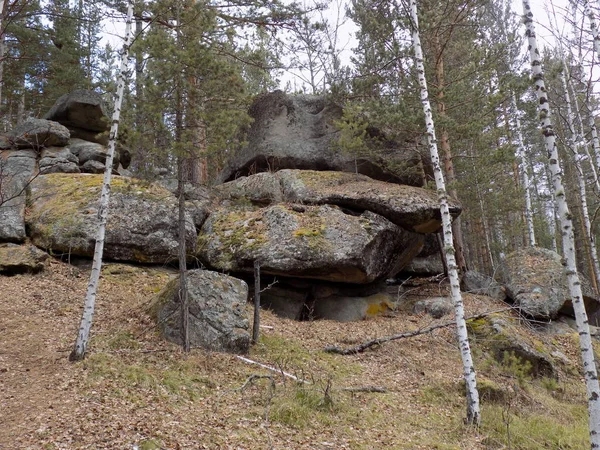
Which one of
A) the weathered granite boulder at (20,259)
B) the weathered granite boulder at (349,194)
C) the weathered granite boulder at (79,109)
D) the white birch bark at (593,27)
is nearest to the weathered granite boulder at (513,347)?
the weathered granite boulder at (349,194)

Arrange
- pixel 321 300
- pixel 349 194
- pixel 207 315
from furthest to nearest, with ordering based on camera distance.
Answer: pixel 349 194
pixel 321 300
pixel 207 315

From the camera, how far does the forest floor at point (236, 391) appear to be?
5.69m

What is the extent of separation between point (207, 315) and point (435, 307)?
7.79m

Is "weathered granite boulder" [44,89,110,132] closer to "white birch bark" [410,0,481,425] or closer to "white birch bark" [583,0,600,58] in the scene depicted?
"white birch bark" [410,0,481,425]

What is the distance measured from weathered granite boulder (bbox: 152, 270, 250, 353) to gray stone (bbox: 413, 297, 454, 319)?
681 cm

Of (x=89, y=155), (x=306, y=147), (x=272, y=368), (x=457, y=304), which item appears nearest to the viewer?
(x=457, y=304)

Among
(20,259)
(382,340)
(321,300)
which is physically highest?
(20,259)

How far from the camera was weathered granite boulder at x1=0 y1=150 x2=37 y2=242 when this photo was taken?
1226 centimetres

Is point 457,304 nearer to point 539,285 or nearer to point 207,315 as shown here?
point 207,315

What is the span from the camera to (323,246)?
1228cm

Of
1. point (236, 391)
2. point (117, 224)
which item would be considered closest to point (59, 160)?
point (117, 224)

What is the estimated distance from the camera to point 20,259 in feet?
37.1

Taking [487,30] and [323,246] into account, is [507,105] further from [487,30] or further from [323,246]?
[323,246]

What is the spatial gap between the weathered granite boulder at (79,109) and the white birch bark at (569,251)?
1733cm
